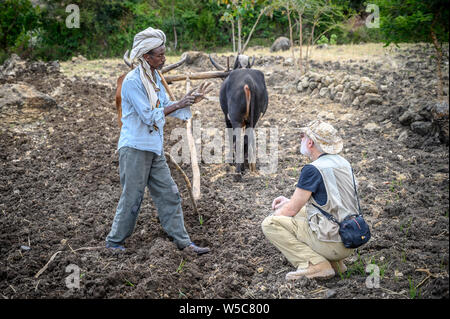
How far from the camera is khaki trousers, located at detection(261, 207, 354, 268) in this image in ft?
11.1

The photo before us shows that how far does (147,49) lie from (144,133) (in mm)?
720

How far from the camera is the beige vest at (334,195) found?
3.20m

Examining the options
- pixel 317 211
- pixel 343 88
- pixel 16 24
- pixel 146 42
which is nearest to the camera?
pixel 317 211

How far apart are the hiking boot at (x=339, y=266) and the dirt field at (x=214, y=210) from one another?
0.26 feet

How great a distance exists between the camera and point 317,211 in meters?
3.33

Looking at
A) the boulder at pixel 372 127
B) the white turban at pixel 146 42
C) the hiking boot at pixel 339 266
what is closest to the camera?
the hiking boot at pixel 339 266

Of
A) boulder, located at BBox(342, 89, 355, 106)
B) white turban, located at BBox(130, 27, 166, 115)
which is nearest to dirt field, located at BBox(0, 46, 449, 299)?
boulder, located at BBox(342, 89, 355, 106)

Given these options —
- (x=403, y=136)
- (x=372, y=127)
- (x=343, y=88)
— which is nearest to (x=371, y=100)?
(x=343, y=88)

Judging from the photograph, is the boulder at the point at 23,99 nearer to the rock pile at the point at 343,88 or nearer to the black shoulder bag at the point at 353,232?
the rock pile at the point at 343,88

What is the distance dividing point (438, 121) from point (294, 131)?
95.0 inches
